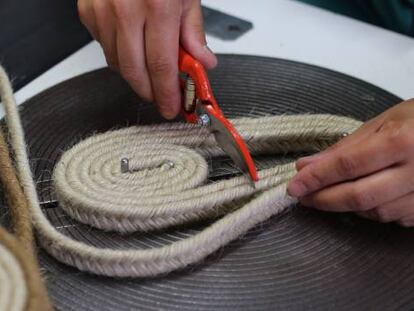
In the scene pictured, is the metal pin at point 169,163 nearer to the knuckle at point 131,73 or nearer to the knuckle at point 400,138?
the knuckle at point 131,73

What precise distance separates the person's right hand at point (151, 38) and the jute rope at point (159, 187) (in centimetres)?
5

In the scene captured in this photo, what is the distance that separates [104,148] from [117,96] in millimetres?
124

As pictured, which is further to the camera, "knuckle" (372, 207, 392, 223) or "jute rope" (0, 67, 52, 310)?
"knuckle" (372, 207, 392, 223)

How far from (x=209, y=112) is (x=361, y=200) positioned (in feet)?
0.54

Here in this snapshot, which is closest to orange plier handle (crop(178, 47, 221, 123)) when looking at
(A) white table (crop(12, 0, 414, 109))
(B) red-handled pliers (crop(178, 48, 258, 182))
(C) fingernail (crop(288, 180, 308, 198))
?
(B) red-handled pliers (crop(178, 48, 258, 182))

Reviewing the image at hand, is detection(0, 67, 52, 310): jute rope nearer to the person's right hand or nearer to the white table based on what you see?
the person's right hand

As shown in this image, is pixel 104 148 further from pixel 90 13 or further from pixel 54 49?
pixel 54 49

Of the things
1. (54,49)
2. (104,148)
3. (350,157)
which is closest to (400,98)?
(350,157)

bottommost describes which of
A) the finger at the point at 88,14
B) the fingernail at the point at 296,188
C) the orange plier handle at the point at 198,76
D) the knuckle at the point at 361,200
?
the knuckle at the point at 361,200

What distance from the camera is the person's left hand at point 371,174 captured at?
52cm

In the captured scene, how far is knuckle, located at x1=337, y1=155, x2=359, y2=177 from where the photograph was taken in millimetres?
531

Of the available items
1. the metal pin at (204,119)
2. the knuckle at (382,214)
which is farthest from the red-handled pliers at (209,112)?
the knuckle at (382,214)

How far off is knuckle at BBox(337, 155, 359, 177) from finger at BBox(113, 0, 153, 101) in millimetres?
209

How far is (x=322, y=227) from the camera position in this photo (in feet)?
1.86
